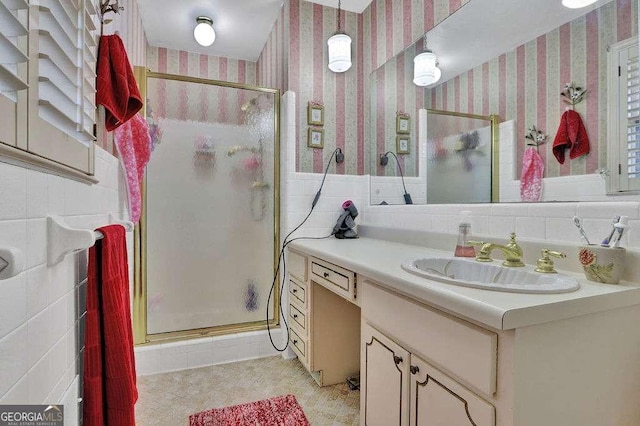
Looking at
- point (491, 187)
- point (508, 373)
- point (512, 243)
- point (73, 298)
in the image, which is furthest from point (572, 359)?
point (73, 298)

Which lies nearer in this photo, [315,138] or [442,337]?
[442,337]

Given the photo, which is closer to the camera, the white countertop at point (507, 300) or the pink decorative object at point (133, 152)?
the white countertop at point (507, 300)

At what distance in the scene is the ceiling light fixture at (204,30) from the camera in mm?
2490

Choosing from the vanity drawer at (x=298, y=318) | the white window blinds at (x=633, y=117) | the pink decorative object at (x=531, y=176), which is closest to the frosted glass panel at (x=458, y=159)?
the pink decorative object at (x=531, y=176)

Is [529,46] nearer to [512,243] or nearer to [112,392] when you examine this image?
[512,243]

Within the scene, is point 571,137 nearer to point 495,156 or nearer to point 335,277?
point 495,156

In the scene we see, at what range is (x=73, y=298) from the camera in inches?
38.0

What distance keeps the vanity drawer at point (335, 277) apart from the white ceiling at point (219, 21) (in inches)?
74.4

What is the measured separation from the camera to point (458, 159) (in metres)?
1.68

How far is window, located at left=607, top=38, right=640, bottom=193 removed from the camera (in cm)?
99

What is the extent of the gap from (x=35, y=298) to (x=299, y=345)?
1.52 m

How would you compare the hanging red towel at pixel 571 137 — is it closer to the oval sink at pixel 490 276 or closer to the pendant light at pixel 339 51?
the oval sink at pixel 490 276

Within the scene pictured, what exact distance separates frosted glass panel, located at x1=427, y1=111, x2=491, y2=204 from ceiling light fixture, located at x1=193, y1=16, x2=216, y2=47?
5.95ft

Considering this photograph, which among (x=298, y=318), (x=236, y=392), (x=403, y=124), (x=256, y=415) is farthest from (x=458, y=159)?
(x=236, y=392)
